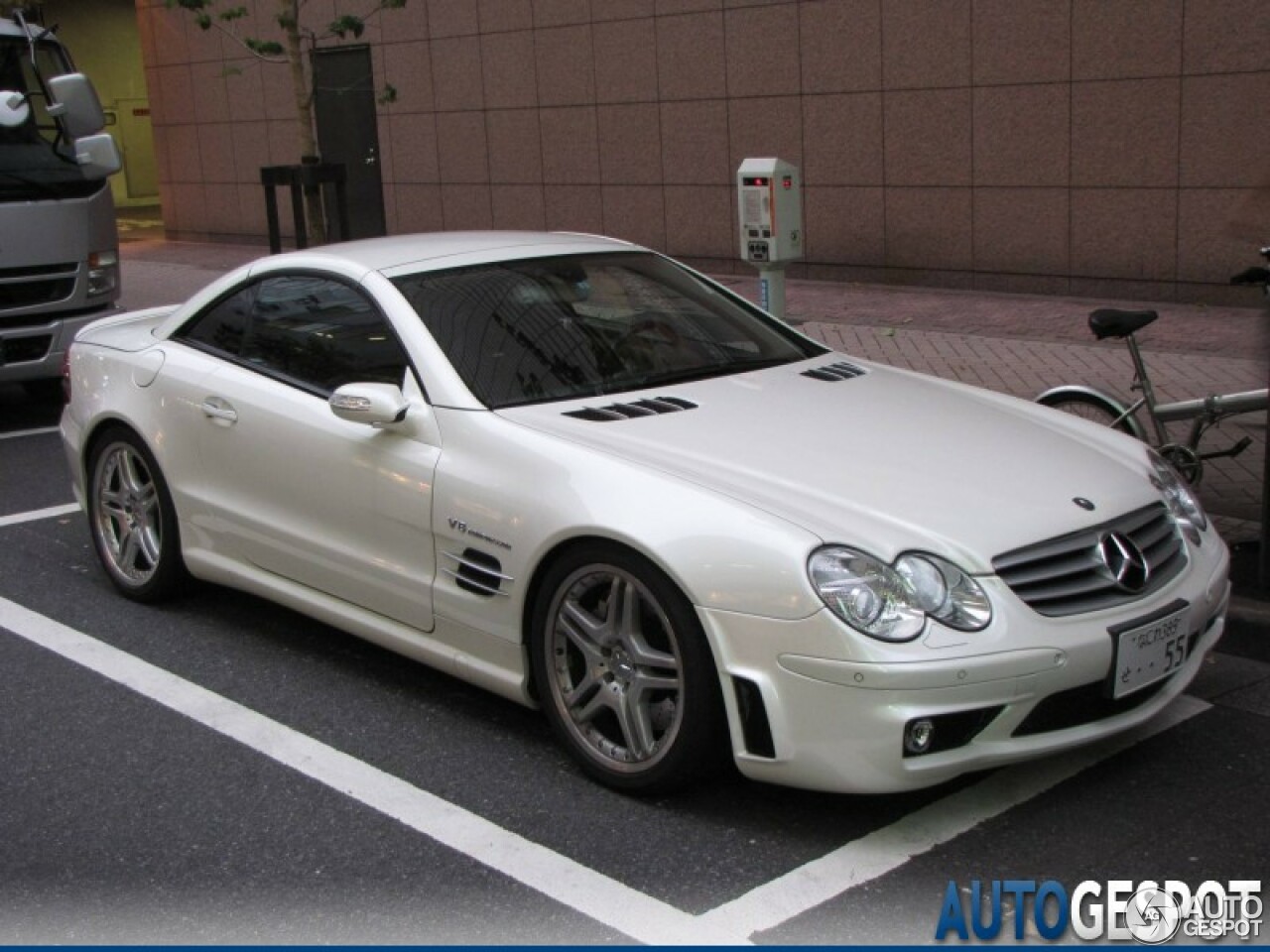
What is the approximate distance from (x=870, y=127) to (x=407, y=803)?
10.3 meters

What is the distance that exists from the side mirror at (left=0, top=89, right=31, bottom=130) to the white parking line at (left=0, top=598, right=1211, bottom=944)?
19.8ft

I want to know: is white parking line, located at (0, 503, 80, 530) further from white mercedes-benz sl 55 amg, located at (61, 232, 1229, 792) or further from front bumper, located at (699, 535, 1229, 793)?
front bumper, located at (699, 535, 1229, 793)

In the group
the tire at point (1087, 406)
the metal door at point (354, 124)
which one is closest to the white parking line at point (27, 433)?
the tire at point (1087, 406)

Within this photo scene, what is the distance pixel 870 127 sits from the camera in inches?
538

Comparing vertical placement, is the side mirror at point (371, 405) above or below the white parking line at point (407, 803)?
above

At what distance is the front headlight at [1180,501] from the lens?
4777mm

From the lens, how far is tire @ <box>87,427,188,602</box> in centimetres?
618

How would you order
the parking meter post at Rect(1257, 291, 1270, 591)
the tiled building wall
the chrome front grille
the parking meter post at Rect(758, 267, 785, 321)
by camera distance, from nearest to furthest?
the chrome front grille, the parking meter post at Rect(1257, 291, 1270, 591), the parking meter post at Rect(758, 267, 785, 321), the tiled building wall

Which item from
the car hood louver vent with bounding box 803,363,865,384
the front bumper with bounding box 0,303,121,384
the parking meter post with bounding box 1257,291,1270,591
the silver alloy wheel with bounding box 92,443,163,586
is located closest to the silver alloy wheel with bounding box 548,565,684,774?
the car hood louver vent with bounding box 803,363,865,384

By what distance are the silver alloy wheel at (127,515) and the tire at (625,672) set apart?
2.27 meters

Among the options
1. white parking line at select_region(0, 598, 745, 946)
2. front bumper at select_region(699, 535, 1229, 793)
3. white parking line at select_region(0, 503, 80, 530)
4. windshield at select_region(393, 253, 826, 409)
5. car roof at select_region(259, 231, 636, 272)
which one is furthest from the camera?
white parking line at select_region(0, 503, 80, 530)

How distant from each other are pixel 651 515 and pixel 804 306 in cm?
910

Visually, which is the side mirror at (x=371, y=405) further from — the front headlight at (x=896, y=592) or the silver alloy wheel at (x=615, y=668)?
the front headlight at (x=896, y=592)

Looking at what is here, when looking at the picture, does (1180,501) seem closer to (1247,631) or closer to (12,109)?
(1247,631)
